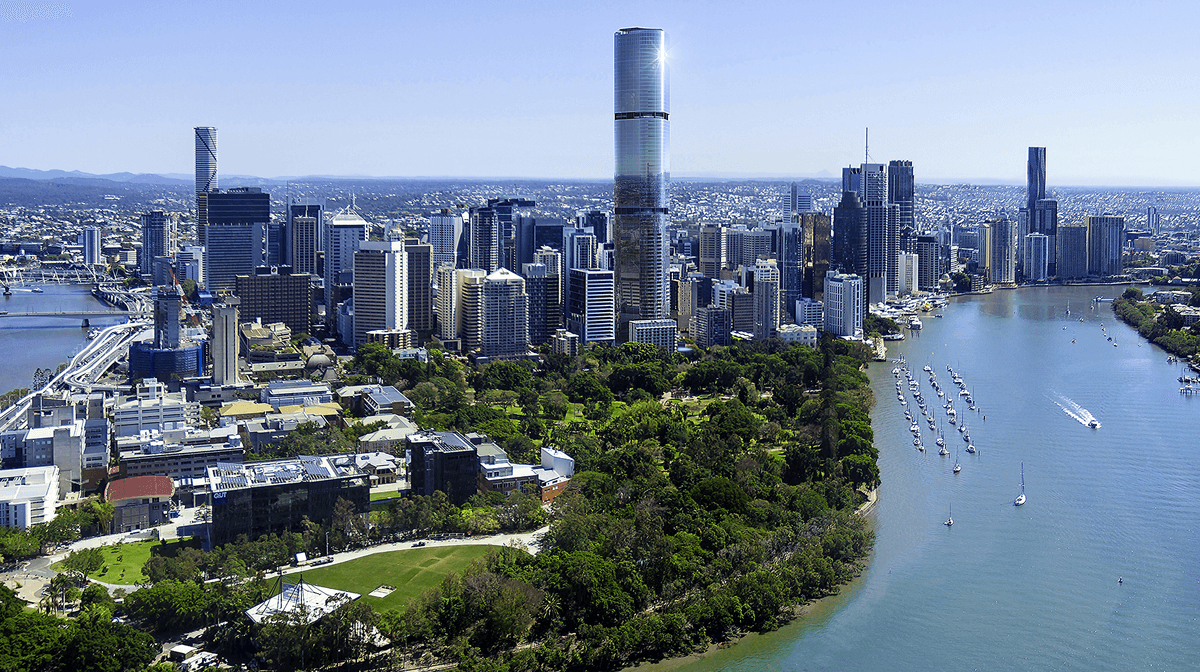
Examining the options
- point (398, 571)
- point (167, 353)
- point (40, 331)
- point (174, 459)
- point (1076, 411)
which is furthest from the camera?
point (40, 331)

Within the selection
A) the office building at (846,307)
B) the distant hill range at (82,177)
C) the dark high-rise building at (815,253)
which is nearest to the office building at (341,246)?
the dark high-rise building at (815,253)

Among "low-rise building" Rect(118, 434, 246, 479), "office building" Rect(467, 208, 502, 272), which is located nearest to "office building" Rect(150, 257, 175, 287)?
"office building" Rect(467, 208, 502, 272)

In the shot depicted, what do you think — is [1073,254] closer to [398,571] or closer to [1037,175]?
[1037,175]

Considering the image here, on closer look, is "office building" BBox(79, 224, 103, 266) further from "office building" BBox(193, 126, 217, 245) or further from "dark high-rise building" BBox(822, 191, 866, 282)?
"dark high-rise building" BBox(822, 191, 866, 282)

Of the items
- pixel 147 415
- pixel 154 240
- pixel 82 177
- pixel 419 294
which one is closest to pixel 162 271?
pixel 154 240

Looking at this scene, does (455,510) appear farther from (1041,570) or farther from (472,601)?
(1041,570)

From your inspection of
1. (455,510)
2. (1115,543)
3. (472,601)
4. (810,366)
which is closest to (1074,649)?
(1115,543)
